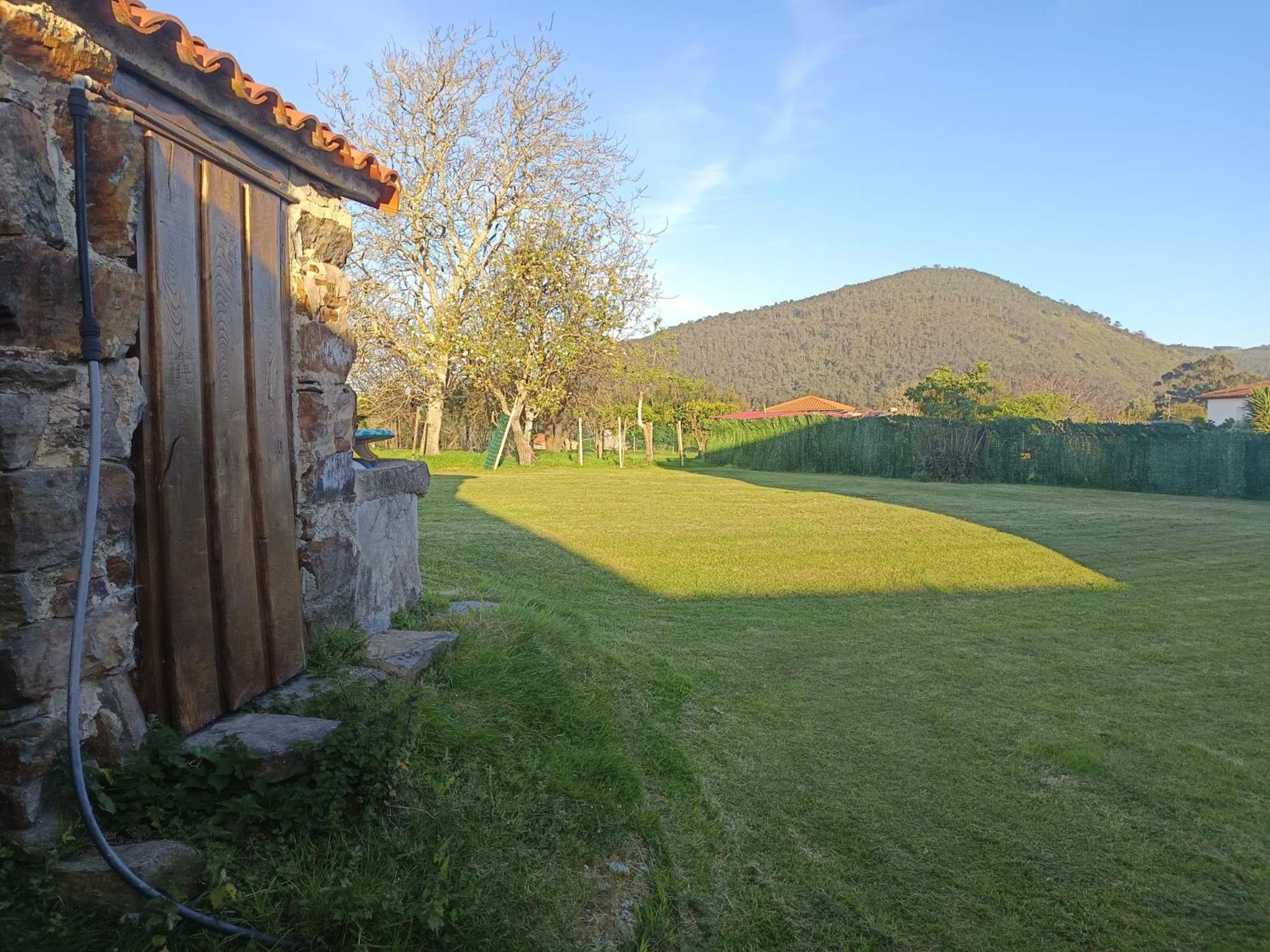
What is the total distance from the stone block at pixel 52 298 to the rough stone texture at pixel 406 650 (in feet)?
4.97

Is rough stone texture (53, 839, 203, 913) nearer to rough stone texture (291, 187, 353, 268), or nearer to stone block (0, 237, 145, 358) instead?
stone block (0, 237, 145, 358)

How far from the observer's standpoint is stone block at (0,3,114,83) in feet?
6.61

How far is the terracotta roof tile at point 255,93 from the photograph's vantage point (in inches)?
91.7

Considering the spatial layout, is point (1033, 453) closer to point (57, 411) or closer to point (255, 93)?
point (255, 93)

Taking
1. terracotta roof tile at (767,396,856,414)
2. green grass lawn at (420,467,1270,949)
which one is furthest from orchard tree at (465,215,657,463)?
terracotta roof tile at (767,396,856,414)

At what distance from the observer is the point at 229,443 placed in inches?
109

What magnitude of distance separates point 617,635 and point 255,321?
3265 mm

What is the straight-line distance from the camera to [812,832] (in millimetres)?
2963

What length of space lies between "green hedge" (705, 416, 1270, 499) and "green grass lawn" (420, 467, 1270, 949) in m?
11.9

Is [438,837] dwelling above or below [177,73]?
below

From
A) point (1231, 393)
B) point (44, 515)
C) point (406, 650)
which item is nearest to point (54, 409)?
point (44, 515)

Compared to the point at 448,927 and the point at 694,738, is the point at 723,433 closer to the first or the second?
the point at 694,738

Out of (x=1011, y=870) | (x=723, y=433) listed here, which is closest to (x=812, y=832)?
(x=1011, y=870)

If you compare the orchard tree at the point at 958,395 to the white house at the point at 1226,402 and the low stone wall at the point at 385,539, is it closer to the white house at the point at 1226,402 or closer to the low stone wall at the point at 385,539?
the white house at the point at 1226,402
